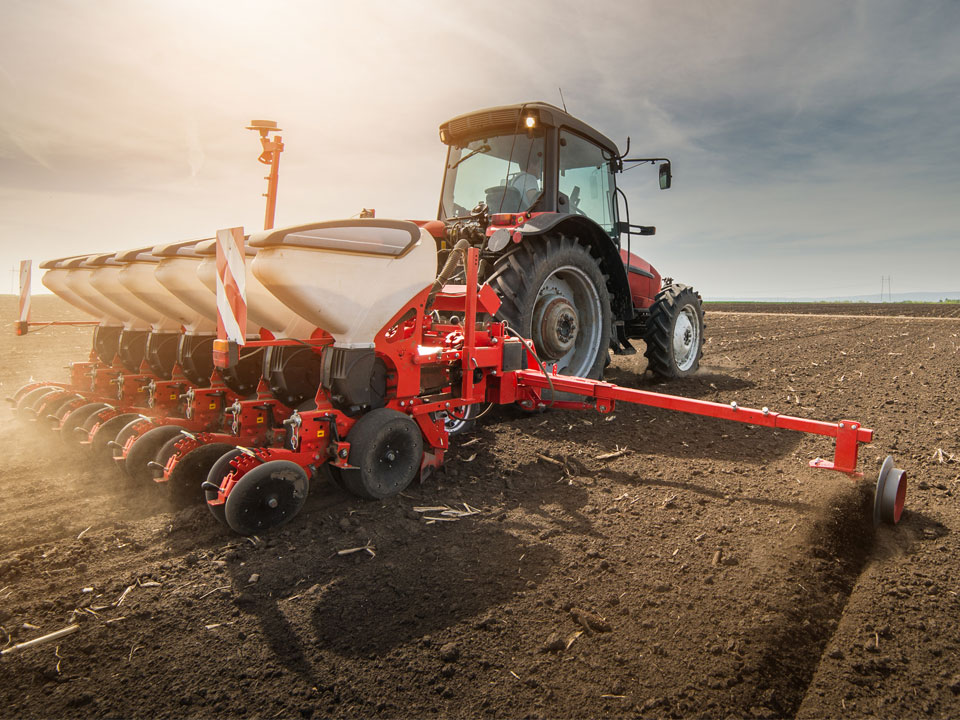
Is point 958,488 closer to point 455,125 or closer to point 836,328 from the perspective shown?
point 455,125

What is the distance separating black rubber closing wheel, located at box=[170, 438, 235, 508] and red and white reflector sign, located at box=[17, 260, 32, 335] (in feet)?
9.57

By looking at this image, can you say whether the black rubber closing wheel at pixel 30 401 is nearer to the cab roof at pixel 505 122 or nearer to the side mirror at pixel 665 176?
the cab roof at pixel 505 122

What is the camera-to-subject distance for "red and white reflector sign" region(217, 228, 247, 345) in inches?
109

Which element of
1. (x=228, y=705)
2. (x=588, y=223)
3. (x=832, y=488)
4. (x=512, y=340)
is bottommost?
(x=228, y=705)

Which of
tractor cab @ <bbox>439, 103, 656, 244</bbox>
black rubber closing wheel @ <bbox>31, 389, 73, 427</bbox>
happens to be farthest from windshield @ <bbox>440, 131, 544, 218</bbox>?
black rubber closing wheel @ <bbox>31, 389, 73, 427</bbox>

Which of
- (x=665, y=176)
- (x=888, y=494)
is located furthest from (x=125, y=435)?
(x=665, y=176)

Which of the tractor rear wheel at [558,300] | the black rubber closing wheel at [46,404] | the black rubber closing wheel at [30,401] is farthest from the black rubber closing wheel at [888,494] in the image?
the black rubber closing wheel at [30,401]

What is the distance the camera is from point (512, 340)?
4.12 meters

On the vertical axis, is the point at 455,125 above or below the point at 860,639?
above

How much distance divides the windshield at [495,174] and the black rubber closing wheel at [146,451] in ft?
10.9

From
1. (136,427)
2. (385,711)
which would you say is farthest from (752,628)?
(136,427)

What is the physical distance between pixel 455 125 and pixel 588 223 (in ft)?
5.32

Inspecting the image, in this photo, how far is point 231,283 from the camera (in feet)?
9.18

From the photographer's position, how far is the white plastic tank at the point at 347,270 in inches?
108
